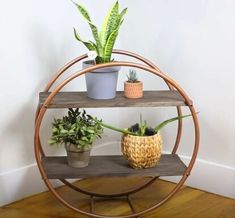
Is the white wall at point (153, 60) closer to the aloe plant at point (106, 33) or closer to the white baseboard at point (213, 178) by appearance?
the white baseboard at point (213, 178)

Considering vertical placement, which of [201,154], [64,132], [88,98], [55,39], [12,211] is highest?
[55,39]

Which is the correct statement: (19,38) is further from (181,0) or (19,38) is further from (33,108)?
(181,0)

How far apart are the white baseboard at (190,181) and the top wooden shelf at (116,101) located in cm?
43

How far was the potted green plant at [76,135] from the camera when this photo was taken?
143 cm

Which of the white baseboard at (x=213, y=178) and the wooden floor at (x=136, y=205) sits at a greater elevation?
the white baseboard at (x=213, y=178)

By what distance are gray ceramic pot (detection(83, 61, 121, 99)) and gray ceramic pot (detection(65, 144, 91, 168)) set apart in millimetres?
213

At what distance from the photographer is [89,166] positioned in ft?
4.99

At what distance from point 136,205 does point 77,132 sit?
1.46ft

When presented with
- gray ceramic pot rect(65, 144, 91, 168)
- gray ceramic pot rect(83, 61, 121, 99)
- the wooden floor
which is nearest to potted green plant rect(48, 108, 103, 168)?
gray ceramic pot rect(65, 144, 91, 168)

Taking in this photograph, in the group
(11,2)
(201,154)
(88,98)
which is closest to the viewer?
(88,98)

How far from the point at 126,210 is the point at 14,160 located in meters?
0.53

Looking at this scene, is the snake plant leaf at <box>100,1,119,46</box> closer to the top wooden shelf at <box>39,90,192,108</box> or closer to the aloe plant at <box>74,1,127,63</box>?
the aloe plant at <box>74,1,127,63</box>

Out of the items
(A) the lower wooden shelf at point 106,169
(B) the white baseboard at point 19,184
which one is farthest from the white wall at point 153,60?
(A) the lower wooden shelf at point 106,169

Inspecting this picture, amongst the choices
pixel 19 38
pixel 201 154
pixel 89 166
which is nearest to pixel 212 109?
pixel 201 154
